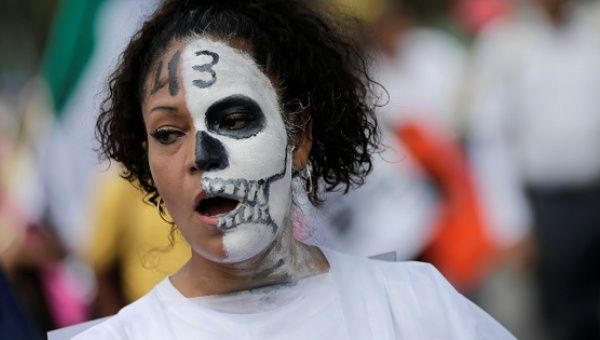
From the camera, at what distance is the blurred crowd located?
7266 mm

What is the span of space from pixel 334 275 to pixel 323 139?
0.36 m

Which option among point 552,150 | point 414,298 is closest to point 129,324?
point 414,298

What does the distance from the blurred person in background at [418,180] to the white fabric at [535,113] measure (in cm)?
13

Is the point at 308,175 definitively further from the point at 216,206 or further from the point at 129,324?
the point at 129,324

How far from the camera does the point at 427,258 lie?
24.1ft

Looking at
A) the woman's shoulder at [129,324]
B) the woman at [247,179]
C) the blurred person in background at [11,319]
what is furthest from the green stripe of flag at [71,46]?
the woman's shoulder at [129,324]

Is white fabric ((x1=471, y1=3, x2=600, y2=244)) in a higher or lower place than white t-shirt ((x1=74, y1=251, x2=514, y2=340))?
higher

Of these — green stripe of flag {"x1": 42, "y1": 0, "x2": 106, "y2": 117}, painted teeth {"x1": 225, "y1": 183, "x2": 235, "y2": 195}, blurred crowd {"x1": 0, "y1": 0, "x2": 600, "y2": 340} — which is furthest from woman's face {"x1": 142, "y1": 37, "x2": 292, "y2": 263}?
green stripe of flag {"x1": 42, "y1": 0, "x2": 106, "y2": 117}

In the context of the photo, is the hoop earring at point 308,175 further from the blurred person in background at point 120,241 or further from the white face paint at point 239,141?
the blurred person in background at point 120,241

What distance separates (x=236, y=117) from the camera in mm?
3541

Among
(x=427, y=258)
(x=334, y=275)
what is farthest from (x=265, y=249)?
(x=427, y=258)

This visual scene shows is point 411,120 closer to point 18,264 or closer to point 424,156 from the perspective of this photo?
point 424,156

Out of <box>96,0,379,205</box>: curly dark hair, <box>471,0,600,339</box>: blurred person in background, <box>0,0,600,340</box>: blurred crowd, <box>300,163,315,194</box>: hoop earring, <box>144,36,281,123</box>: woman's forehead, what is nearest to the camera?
<box>144,36,281,123</box>: woman's forehead

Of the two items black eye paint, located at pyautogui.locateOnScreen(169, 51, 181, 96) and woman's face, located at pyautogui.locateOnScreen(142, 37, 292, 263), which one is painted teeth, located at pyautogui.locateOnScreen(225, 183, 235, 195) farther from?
black eye paint, located at pyautogui.locateOnScreen(169, 51, 181, 96)
